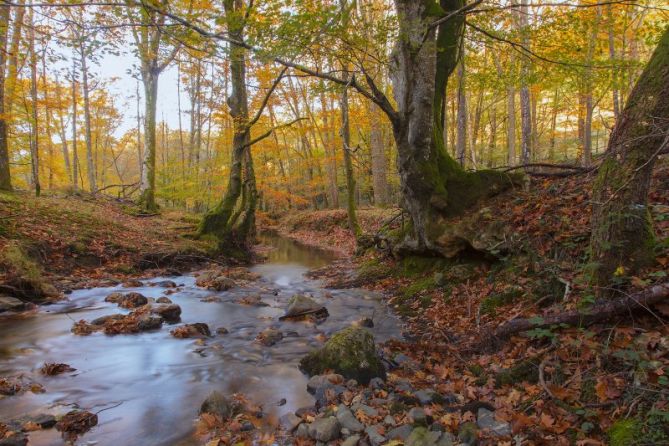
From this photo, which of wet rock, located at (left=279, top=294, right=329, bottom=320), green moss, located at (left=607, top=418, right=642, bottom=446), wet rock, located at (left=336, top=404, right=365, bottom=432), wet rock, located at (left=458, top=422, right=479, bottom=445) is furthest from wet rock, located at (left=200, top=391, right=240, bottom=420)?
wet rock, located at (left=279, top=294, right=329, bottom=320)

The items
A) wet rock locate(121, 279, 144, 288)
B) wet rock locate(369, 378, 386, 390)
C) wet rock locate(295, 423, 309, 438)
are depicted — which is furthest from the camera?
wet rock locate(121, 279, 144, 288)

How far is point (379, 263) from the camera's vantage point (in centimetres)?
1085

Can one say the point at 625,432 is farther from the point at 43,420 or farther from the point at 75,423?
the point at 43,420

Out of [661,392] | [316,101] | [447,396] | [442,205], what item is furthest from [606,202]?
[316,101]

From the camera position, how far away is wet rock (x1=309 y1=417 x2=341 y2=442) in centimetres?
354

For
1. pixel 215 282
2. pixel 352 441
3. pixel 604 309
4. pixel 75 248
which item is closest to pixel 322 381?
pixel 352 441

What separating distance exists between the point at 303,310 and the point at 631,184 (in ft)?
18.4

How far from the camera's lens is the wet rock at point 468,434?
3156mm

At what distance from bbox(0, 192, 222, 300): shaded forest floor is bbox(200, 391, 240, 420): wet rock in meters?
6.03

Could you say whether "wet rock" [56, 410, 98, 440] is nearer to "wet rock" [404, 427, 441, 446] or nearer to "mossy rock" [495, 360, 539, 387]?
"wet rock" [404, 427, 441, 446]

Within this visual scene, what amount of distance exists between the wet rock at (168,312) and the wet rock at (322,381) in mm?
3761

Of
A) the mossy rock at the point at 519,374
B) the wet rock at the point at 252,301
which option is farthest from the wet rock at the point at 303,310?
the mossy rock at the point at 519,374

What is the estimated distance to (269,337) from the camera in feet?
21.3

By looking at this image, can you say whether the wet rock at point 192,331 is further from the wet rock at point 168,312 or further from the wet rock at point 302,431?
the wet rock at point 302,431
